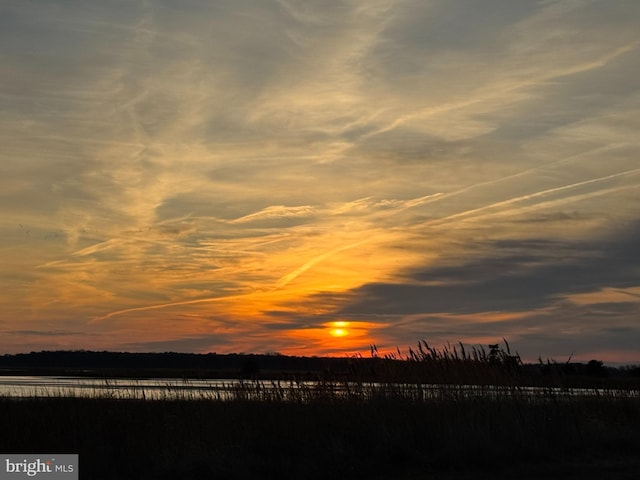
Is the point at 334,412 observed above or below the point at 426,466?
above

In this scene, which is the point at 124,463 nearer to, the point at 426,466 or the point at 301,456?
the point at 301,456

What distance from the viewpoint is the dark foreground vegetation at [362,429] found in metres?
15.6

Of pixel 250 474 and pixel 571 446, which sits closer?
pixel 250 474

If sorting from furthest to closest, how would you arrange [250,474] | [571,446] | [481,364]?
[481,364] < [571,446] < [250,474]

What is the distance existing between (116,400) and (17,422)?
3.44 metres

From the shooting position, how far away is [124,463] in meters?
15.8

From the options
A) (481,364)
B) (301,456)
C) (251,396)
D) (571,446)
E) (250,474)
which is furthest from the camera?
(481,364)

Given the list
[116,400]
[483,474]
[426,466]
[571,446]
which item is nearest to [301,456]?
[426,466]

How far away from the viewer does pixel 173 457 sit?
1568 centimetres

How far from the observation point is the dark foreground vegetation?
15.6 meters

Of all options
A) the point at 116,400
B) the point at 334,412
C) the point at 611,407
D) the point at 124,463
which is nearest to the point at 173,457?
the point at 124,463

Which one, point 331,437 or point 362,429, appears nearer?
point 331,437

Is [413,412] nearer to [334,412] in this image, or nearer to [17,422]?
[334,412]

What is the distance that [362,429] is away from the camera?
58.1 ft
